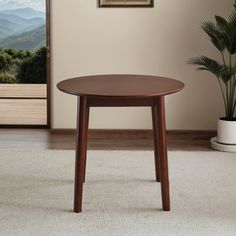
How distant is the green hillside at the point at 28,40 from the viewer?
4.71 m

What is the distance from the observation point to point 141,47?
179 inches

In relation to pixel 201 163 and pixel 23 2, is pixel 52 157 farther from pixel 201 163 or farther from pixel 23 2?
pixel 23 2

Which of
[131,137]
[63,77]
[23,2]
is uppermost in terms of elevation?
[23,2]

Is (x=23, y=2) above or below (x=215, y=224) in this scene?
above

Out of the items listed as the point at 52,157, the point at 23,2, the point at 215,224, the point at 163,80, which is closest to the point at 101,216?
the point at 215,224

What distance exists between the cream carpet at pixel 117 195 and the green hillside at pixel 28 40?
49.6 inches

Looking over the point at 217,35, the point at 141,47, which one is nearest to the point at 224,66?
the point at 217,35

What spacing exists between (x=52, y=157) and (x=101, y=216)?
119 cm

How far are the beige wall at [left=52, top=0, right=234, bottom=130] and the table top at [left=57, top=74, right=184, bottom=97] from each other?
1492 millimetres

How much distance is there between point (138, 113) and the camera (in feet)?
15.3

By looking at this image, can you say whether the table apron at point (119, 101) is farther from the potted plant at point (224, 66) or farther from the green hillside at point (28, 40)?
the green hillside at point (28, 40)

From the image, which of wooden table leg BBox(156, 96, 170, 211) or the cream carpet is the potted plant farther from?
wooden table leg BBox(156, 96, 170, 211)

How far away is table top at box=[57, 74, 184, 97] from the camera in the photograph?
2.55 m

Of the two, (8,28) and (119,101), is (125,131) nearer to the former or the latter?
(8,28)
